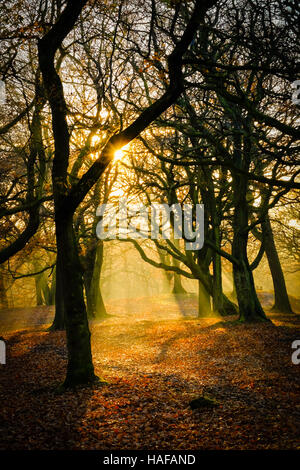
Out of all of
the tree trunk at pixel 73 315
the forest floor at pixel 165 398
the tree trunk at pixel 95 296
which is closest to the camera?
the forest floor at pixel 165 398

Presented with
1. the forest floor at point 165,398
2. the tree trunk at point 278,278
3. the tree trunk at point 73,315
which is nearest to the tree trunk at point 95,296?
the forest floor at point 165,398

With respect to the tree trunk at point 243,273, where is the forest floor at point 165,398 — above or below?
below

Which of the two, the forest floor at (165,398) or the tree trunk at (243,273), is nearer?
the forest floor at (165,398)

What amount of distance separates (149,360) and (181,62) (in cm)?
797

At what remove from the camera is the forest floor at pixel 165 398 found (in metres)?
4.11

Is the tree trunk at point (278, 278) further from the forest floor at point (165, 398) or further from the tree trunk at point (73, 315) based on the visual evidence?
the tree trunk at point (73, 315)

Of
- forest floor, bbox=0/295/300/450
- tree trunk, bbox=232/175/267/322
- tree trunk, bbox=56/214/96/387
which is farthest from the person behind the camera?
tree trunk, bbox=232/175/267/322

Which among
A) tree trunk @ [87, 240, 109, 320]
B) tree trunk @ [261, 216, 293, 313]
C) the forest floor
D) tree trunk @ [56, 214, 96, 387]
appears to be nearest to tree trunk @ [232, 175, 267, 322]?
the forest floor

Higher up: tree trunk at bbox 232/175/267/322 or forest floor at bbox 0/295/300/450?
tree trunk at bbox 232/175/267/322

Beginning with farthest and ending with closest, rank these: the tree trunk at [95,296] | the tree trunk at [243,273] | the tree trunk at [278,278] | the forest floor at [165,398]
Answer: the tree trunk at [95,296], the tree trunk at [278,278], the tree trunk at [243,273], the forest floor at [165,398]

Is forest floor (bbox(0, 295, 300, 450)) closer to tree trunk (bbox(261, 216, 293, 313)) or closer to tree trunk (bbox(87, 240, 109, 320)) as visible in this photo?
tree trunk (bbox(261, 216, 293, 313))

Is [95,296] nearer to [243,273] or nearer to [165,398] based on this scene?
[243,273]

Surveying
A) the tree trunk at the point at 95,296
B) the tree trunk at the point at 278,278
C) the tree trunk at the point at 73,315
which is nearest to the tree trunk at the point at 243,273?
the tree trunk at the point at 278,278

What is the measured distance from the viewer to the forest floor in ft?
13.5
